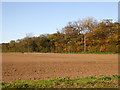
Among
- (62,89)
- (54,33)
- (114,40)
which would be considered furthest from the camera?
(54,33)

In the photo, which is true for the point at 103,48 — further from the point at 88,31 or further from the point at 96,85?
the point at 96,85

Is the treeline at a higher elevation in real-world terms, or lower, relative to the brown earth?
higher

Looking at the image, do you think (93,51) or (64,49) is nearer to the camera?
(93,51)

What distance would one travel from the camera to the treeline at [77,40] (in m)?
43.6

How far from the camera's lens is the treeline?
4359 cm

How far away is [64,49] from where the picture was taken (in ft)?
160

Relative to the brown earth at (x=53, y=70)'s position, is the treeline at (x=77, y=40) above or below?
above

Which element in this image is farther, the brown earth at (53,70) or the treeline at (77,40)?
the treeline at (77,40)

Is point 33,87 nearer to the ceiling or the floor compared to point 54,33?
nearer to the floor

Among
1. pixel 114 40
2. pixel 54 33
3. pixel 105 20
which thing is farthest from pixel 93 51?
pixel 54 33

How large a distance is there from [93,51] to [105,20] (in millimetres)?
9588

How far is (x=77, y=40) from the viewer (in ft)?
160

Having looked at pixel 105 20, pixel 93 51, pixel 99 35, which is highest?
pixel 105 20

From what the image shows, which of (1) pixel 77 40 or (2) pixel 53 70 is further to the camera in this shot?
(1) pixel 77 40
